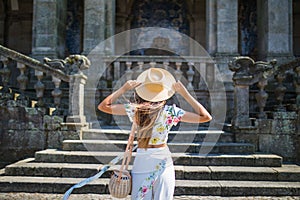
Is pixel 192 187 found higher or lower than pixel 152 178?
lower

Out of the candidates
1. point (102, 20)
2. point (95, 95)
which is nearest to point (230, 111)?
point (95, 95)

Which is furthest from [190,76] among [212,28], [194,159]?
[194,159]

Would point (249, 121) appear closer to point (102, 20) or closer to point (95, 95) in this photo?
point (95, 95)

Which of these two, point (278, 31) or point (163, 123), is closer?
point (163, 123)

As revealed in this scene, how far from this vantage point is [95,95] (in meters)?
8.54

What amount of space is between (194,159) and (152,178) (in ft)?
10.4

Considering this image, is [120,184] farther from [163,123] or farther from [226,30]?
[226,30]

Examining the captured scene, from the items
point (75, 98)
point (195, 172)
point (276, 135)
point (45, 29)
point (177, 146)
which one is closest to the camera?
point (195, 172)

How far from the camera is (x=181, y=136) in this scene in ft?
21.1

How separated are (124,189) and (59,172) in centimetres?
310

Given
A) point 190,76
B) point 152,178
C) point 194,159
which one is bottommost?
point 194,159

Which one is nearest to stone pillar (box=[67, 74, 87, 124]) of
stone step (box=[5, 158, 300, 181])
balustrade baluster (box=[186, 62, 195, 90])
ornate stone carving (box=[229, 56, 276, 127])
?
stone step (box=[5, 158, 300, 181])

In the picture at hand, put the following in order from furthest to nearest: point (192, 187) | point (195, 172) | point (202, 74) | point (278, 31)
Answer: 1. point (278, 31)
2. point (202, 74)
3. point (195, 172)
4. point (192, 187)

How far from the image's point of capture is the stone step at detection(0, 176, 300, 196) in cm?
477
